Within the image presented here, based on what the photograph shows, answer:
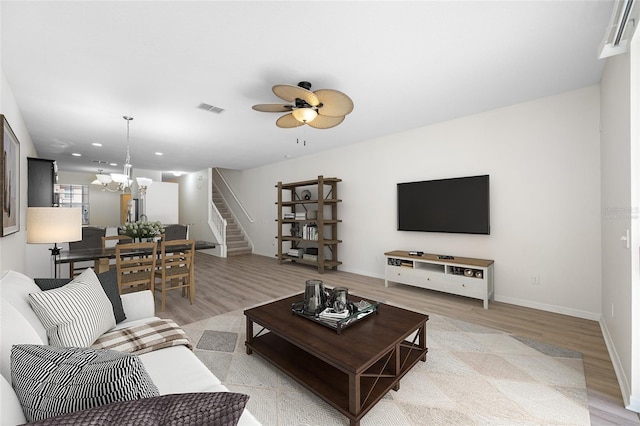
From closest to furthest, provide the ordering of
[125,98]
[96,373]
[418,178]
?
[96,373], [125,98], [418,178]

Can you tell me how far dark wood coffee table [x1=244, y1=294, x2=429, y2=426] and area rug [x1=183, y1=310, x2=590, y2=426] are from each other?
111 millimetres

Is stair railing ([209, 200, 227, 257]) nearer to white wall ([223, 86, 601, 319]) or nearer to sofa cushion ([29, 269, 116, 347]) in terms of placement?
white wall ([223, 86, 601, 319])

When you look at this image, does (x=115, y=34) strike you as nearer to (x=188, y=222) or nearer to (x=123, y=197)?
(x=188, y=222)

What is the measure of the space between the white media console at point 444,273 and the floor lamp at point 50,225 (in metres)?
3.89

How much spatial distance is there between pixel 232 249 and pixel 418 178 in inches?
221

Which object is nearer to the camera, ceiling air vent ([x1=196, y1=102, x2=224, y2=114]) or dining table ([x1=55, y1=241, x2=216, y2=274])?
dining table ([x1=55, y1=241, x2=216, y2=274])

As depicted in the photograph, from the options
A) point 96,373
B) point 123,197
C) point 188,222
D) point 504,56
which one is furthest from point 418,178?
point 123,197

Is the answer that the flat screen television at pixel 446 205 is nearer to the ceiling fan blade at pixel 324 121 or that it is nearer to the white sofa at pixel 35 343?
the ceiling fan blade at pixel 324 121

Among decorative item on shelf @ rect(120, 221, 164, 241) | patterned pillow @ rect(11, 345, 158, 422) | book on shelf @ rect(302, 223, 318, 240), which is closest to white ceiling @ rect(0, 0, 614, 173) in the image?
decorative item on shelf @ rect(120, 221, 164, 241)

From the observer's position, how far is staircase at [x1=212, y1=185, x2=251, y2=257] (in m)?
7.98

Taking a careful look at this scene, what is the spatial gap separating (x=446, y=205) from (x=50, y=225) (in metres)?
4.51

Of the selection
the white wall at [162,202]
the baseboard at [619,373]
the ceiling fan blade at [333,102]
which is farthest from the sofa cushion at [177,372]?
the white wall at [162,202]

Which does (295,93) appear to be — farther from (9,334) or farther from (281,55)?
(9,334)

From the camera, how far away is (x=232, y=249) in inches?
313
